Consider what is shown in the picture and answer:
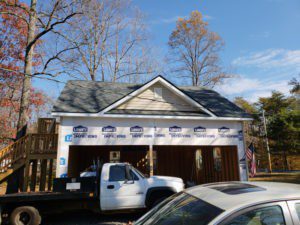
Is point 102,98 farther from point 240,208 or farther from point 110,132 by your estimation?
point 240,208

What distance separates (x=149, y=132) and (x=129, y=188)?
150 inches

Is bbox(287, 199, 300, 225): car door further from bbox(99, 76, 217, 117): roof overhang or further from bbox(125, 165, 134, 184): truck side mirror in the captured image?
bbox(99, 76, 217, 117): roof overhang

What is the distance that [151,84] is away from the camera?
11906 millimetres

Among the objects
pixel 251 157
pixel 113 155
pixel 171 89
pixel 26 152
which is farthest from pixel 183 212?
pixel 113 155

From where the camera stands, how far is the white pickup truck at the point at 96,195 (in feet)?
22.6

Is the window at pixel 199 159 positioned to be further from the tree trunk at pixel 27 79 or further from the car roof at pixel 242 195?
the car roof at pixel 242 195

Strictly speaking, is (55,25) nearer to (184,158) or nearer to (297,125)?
(184,158)

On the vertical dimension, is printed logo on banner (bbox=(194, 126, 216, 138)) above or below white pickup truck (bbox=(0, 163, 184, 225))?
above

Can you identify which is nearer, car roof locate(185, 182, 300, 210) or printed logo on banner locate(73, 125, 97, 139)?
car roof locate(185, 182, 300, 210)

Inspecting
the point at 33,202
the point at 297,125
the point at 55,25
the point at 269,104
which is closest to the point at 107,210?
the point at 33,202

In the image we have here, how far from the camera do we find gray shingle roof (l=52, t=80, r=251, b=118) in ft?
35.8

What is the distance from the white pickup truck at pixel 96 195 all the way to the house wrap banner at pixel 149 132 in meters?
2.83

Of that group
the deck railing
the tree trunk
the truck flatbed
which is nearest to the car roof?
the truck flatbed

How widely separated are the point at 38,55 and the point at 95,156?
1249cm
